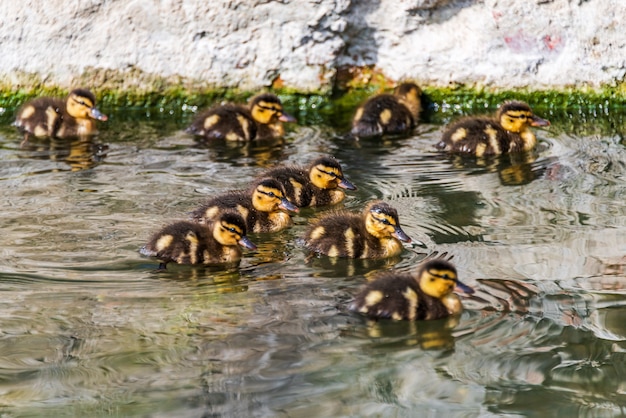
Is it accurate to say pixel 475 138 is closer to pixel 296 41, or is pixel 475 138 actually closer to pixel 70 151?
pixel 296 41

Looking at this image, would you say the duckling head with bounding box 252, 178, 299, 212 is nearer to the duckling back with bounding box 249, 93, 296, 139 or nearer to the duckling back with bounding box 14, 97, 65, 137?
the duckling back with bounding box 249, 93, 296, 139

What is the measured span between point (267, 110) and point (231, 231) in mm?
2368

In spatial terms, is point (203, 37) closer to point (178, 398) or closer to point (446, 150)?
point (446, 150)

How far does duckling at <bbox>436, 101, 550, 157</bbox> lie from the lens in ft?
22.2

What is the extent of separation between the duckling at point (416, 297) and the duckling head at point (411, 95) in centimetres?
323

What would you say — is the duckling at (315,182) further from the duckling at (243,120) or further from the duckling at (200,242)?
the duckling at (243,120)

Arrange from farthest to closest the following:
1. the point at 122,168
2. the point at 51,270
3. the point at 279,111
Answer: the point at 279,111 < the point at 122,168 < the point at 51,270

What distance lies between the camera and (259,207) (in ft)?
18.0

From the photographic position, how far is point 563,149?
6859 mm

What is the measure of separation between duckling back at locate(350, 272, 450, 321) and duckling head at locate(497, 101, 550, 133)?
9.06 feet

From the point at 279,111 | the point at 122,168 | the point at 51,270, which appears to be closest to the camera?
the point at 51,270

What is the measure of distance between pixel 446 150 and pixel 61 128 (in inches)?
98.7

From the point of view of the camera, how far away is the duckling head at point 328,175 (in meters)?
5.84

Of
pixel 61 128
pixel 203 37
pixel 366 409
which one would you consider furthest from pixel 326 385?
pixel 203 37
